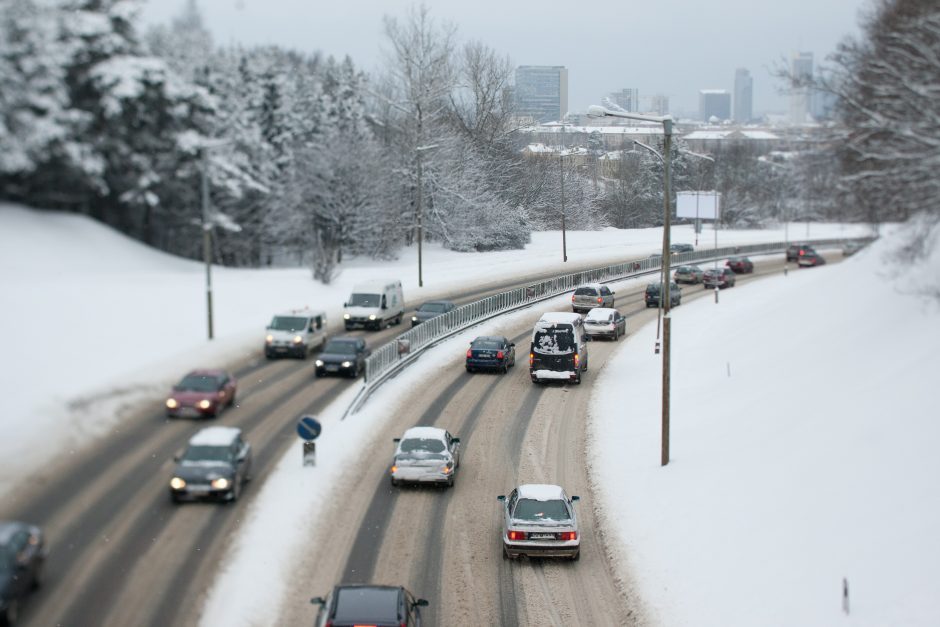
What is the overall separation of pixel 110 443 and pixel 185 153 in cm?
875

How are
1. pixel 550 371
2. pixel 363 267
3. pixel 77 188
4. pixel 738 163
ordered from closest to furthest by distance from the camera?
pixel 77 188, pixel 550 371, pixel 363 267, pixel 738 163

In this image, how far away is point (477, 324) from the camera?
1882 inches

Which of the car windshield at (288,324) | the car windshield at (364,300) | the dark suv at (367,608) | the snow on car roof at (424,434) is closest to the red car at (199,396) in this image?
the snow on car roof at (424,434)

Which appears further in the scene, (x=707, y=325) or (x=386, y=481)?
(x=707, y=325)

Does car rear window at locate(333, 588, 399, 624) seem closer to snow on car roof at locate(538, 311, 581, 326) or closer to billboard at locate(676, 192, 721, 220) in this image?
snow on car roof at locate(538, 311, 581, 326)

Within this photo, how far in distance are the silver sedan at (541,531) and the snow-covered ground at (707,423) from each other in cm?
175

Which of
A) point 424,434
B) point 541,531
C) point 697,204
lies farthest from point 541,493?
point 697,204

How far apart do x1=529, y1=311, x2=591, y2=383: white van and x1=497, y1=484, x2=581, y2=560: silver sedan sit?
1648cm

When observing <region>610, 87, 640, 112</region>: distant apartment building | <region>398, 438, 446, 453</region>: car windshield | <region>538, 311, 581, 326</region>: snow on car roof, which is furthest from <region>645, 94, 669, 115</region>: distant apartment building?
<region>398, 438, 446, 453</region>: car windshield

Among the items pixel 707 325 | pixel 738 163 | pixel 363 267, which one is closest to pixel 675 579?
pixel 707 325

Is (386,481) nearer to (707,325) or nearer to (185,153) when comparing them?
(185,153)

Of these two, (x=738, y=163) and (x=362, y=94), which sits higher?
(x=362, y=94)

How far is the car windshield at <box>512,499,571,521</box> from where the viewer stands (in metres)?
19.8

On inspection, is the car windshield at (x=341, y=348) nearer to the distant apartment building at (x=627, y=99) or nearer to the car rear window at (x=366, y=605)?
the distant apartment building at (x=627, y=99)
